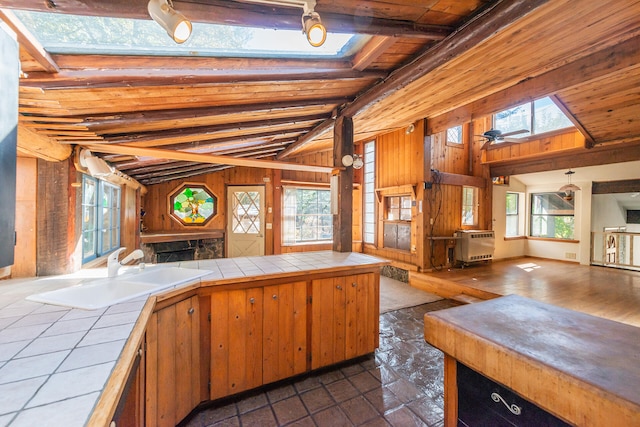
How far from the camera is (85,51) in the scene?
4.00ft

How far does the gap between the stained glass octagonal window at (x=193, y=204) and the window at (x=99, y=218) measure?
2.15 m

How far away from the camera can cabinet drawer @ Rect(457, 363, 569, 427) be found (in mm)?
741

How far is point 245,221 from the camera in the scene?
5.66 m

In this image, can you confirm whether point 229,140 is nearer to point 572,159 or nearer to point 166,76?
point 166,76

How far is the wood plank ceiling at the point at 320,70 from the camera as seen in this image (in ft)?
4.12

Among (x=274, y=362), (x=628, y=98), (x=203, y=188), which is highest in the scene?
(x=628, y=98)

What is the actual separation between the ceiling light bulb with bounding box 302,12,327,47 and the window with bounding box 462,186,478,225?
5456 millimetres

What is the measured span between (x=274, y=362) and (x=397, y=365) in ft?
3.72

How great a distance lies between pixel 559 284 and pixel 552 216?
3.27 metres

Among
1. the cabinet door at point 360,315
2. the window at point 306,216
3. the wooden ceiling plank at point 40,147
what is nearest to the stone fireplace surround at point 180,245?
the window at point 306,216

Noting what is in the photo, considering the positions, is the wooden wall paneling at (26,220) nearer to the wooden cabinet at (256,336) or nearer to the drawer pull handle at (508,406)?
the wooden cabinet at (256,336)

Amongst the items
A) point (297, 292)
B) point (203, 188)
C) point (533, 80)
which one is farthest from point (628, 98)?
point (203, 188)

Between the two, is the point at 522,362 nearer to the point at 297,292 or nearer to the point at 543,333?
the point at 543,333

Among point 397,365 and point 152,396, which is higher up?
point 152,396
